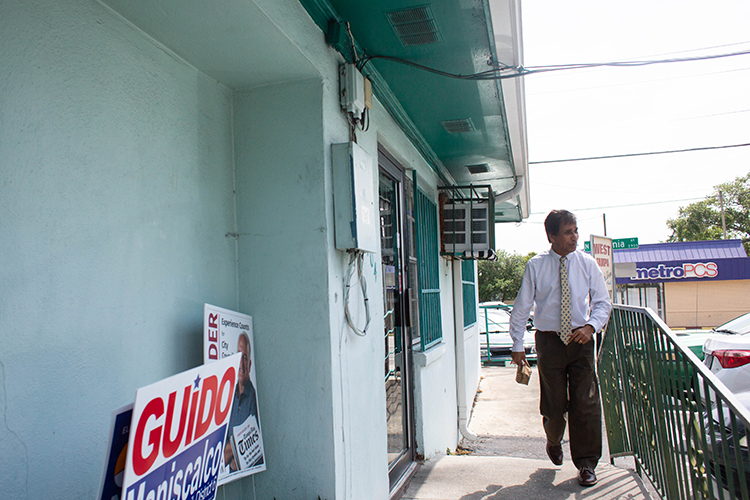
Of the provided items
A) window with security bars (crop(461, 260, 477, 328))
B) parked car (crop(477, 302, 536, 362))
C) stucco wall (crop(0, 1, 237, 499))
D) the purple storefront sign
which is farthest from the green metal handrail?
the purple storefront sign

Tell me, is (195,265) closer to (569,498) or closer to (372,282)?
(372,282)

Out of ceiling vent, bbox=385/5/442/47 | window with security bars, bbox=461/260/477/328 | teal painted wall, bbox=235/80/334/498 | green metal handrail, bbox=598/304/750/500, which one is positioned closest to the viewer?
green metal handrail, bbox=598/304/750/500

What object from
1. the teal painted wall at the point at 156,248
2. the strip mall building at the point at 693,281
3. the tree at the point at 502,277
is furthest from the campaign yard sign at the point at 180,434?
the tree at the point at 502,277

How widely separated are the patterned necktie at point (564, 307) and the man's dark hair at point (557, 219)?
0.29m

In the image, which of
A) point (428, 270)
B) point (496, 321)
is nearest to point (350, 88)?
point (428, 270)

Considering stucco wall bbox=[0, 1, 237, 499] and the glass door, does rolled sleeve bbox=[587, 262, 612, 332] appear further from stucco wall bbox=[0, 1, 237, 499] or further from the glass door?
stucco wall bbox=[0, 1, 237, 499]

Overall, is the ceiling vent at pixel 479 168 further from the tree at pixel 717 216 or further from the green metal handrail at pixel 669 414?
the tree at pixel 717 216

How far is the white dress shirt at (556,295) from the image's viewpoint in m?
3.65

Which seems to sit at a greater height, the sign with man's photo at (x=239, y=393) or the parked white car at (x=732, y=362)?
the sign with man's photo at (x=239, y=393)

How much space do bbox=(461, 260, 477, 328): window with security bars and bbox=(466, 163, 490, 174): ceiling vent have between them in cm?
209

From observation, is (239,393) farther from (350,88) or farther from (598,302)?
(598,302)

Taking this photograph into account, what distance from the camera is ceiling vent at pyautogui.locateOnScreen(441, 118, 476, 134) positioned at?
4.68 meters

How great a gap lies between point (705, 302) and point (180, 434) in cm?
2772

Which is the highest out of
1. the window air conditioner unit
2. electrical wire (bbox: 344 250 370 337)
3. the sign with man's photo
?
the window air conditioner unit
